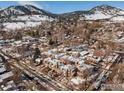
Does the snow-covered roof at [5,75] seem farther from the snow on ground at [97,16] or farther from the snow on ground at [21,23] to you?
the snow on ground at [97,16]

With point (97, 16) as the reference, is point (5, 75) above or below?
above

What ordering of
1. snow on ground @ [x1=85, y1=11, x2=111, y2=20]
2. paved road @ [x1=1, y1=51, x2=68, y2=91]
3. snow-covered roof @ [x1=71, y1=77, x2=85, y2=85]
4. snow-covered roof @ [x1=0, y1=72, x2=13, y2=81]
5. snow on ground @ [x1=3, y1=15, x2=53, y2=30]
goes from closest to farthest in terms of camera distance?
paved road @ [x1=1, y1=51, x2=68, y2=91] < snow-covered roof @ [x1=71, y1=77, x2=85, y2=85] < snow-covered roof @ [x1=0, y1=72, x2=13, y2=81] < snow on ground @ [x1=3, y1=15, x2=53, y2=30] < snow on ground @ [x1=85, y1=11, x2=111, y2=20]

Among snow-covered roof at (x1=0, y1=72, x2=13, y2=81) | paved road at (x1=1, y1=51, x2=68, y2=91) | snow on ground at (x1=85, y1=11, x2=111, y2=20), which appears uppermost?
snow-covered roof at (x1=0, y1=72, x2=13, y2=81)

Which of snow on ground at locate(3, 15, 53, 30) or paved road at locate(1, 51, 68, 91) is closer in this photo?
paved road at locate(1, 51, 68, 91)

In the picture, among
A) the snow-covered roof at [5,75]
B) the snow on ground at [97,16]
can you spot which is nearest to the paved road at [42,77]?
A: the snow-covered roof at [5,75]

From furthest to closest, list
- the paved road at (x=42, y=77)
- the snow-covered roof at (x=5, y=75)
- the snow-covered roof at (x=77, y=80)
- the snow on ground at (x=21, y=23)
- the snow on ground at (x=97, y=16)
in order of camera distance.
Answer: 1. the snow on ground at (x=97, y=16)
2. the snow on ground at (x=21, y=23)
3. the snow-covered roof at (x=5, y=75)
4. the snow-covered roof at (x=77, y=80)
5. the paved road at (x=42, y=77)

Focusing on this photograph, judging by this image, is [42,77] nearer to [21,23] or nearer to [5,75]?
[5,75]

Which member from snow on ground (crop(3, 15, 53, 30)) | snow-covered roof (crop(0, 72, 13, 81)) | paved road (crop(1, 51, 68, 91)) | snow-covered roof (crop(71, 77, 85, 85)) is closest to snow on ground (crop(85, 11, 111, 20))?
snow on ground (crop(3, 15, 53, 30))

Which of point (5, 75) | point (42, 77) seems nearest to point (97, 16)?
point (42, 77)

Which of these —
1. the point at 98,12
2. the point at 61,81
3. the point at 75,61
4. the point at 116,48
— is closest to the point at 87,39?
the point at 116,48

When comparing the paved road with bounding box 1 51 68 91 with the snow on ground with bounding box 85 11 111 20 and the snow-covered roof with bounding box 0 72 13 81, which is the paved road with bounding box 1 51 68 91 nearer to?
the snow-covered roof with bounding box 0 72 13 81

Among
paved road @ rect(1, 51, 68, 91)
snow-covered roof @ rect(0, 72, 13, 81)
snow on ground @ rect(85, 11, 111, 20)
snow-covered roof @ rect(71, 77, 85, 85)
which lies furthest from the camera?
snow on ground @ rect(85, 11, 111, 20)

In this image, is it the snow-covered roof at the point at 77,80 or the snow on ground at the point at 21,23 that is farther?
the snow on ground at the point at 21,23

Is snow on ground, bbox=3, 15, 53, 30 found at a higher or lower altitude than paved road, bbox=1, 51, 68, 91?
lower
